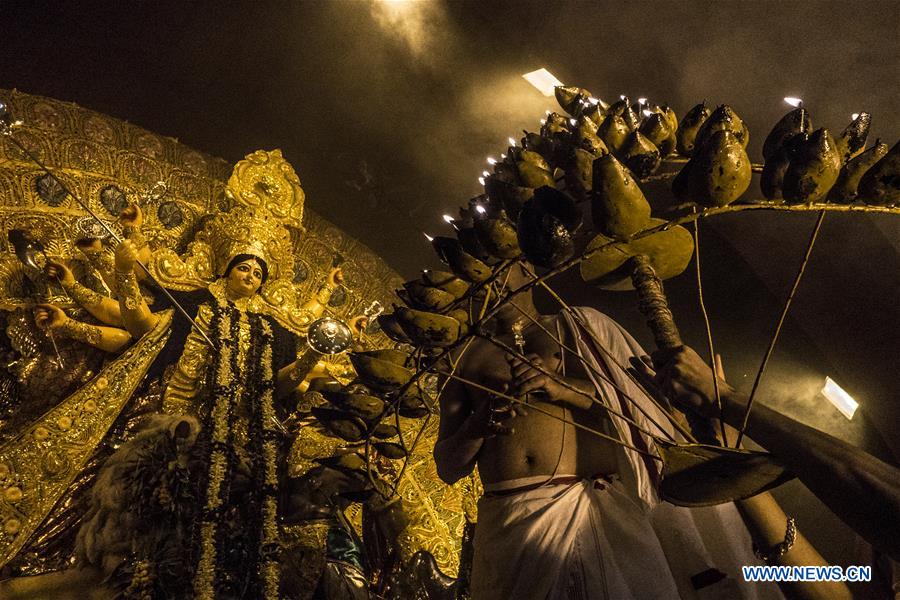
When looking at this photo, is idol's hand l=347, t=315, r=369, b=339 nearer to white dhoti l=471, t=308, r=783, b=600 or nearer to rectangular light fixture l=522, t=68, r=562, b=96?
rectangular light fixture l=522, t=68, r=562, b=96

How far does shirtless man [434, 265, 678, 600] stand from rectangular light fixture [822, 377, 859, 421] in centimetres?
197

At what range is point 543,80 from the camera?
335 cm

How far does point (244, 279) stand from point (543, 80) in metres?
2.18

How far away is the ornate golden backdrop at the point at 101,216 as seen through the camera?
2.53 metres

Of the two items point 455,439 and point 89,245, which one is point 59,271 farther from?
point 455,439

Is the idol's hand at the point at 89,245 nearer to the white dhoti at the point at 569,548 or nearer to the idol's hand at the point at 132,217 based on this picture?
the idol's hand at the point at 132,217

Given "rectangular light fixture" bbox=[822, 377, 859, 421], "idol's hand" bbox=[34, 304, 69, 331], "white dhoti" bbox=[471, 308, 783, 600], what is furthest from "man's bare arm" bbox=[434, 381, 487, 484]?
"rectangular light fixture" bbox=[822, 377, 859, 421]

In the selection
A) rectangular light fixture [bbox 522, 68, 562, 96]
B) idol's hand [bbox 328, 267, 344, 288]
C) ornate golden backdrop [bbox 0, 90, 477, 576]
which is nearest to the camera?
ornate golden backdrop [bbox 0, 90, 477, 576]

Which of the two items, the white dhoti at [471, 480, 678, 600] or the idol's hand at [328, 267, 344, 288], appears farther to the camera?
the idol's hand at [328, 267, 344, 288]

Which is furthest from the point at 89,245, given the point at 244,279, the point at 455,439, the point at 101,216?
the point at 455,439

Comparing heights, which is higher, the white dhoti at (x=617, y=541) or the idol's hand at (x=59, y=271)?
the idol's hand at (x=59, y=271)

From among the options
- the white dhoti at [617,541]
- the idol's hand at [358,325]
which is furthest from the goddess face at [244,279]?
the white dhoti at [617,541]

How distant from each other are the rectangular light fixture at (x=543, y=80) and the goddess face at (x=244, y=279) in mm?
2042

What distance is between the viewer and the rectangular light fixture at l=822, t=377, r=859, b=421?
308cm
